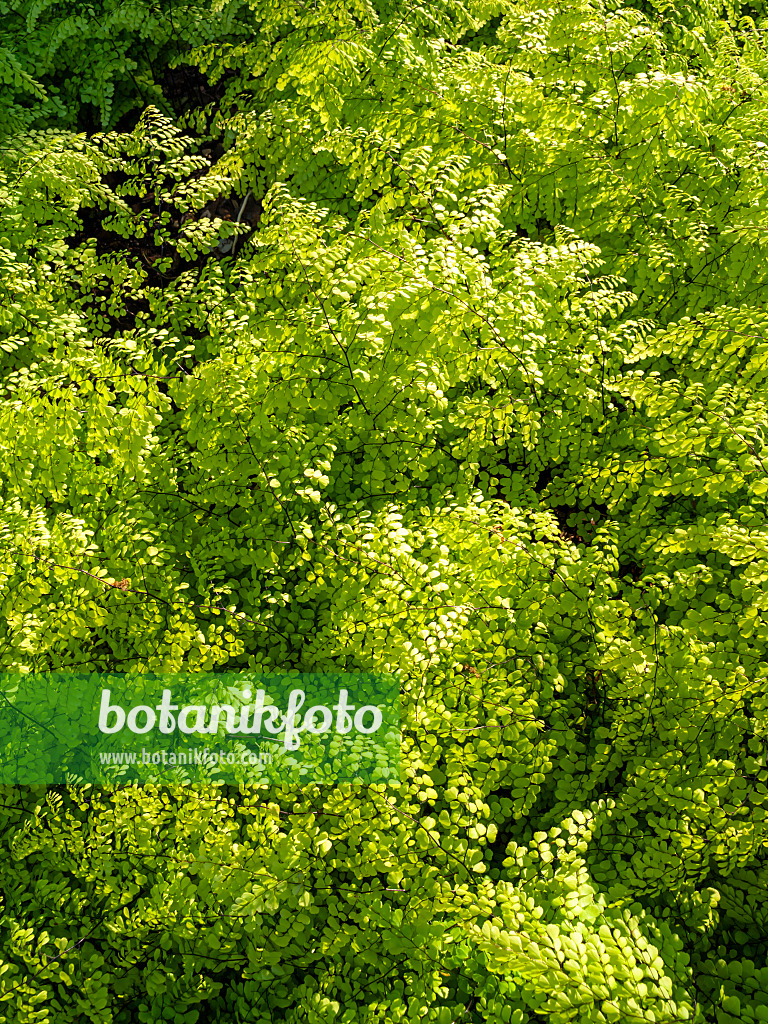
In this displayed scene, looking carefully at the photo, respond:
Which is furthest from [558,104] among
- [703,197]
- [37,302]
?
[37,302]

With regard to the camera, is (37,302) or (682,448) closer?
(682,448)

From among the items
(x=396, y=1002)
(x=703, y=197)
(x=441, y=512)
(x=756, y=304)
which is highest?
(x=703, y=197)

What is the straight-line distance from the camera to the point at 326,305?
339 centimetres

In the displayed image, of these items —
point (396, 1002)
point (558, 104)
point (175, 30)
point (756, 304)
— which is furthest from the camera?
point (175, 30)

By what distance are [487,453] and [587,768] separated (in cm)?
165

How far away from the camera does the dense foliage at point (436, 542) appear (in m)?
2.41

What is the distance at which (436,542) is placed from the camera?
3.05 meters

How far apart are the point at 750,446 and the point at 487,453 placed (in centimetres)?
141

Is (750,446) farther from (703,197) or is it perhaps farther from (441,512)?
(703,197)

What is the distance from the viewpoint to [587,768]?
3006mm

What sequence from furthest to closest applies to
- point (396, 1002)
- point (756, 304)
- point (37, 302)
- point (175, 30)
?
point (175, 30) → point (37, 302) → point (756, 304) → point (396, 1002)

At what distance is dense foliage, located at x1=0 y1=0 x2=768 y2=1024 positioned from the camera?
2412 millimetres

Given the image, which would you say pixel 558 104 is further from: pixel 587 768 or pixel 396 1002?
pixel 396 1002

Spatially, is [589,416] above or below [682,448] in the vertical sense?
below
